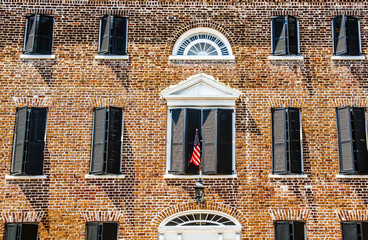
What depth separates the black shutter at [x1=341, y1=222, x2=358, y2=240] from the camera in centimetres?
1440

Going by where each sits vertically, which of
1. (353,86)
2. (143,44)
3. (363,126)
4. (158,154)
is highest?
(143,44)

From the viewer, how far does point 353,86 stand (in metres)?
15.7

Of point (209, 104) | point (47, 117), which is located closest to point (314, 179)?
point (209, 104)

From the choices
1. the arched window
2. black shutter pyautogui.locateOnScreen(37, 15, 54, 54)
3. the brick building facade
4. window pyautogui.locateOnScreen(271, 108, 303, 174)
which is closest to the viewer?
the brick building facade

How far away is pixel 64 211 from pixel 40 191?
1.01 m

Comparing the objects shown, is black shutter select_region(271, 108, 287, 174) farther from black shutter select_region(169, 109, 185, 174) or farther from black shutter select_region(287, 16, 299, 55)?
black shutter select_region(169, 109, 185, 174)

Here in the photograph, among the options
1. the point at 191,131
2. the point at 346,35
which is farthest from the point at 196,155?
the point at 346,35

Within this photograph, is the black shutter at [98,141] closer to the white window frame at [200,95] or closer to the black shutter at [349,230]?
the white window frame at [200,95]

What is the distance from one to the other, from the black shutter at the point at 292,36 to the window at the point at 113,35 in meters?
5.59

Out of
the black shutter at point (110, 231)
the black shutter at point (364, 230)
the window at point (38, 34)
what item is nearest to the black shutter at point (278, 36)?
the black shutter at point (364, 230)

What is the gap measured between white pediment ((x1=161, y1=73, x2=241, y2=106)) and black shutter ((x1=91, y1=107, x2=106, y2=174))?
2151 millimetres

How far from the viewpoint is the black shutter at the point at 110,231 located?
14508mm

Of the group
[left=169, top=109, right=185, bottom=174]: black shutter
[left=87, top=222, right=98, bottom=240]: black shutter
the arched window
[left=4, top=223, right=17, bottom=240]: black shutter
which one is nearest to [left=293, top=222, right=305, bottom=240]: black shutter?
[left=169, top=109, right=185, bottom=174]: black shutter

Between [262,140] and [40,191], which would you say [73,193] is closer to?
[40,191]
